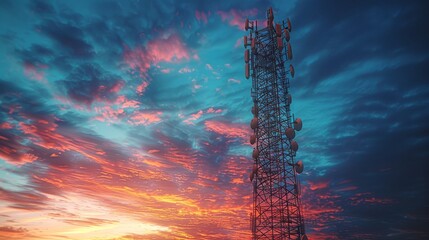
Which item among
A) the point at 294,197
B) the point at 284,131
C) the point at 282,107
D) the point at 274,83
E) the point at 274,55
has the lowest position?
the point at 294,197

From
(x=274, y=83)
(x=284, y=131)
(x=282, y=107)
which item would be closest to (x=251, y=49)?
(x=274, y=83)

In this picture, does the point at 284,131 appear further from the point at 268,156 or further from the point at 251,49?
the point at 251,49

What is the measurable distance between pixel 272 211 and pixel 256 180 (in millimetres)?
3478

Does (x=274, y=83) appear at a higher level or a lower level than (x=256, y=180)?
higher

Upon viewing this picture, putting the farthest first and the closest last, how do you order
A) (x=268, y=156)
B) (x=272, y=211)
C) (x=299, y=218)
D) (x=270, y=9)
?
(x=270, y=9) < (x=268, y=156) < (x=272, y=211) < (x=299, y=218)

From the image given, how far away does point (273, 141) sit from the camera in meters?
28.0

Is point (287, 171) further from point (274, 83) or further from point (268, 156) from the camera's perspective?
point (274, 83)

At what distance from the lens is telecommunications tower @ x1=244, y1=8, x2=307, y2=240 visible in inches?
→ 1000

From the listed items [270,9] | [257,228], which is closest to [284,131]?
[257,228]

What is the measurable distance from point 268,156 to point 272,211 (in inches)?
216

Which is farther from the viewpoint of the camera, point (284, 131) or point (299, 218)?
point (284, 131)

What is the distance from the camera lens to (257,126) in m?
28.9


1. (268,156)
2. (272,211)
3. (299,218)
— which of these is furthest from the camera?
(268,156)

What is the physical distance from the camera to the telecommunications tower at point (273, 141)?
83.4 feet
